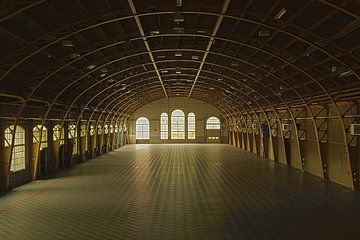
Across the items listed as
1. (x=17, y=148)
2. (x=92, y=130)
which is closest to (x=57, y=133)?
(x=17, y=148)

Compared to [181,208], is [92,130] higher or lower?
higher

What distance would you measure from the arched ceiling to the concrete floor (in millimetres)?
5430

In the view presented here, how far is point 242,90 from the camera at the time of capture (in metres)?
41.0

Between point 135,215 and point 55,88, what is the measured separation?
14669mm

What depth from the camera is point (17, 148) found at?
2341cm

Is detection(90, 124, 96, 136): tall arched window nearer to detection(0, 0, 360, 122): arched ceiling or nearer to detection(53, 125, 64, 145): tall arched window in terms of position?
detection(0, 0, 360, 122): arched ceiling

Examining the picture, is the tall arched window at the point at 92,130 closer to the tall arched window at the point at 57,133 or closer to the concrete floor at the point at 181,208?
the tall arched window at the point at 57,133

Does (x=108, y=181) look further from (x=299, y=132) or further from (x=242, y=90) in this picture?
(x=242, y=90)

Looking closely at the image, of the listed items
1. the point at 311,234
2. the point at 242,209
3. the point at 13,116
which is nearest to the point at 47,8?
the point at 13,116

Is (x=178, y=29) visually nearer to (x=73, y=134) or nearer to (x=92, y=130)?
(x=73, y=134)

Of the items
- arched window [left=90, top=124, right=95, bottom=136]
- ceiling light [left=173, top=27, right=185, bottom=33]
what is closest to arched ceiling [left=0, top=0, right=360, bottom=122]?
ceiling light [left=173, top=27, right=185, bottom=33]

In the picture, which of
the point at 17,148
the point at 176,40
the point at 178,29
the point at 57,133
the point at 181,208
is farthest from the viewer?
the point at 57,133

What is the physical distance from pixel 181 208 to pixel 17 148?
1217 centimetres

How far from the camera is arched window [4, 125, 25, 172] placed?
22.0 metres
